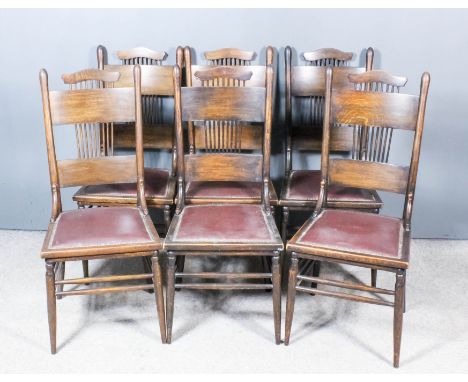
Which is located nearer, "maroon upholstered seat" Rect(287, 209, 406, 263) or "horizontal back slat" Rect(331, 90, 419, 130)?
"maroon upholstered seat" Rect(287, 209, 406, 263)

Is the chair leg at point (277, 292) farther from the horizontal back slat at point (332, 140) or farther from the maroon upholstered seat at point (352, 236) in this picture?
the horizontal back slat at point (332, 140)

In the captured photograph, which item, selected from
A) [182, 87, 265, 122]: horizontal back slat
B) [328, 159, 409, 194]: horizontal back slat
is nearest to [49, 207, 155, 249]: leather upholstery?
[182, 87, 265, 122]: horizontal back slat

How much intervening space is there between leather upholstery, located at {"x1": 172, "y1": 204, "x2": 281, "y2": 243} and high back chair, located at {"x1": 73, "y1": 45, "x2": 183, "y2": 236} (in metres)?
0.26

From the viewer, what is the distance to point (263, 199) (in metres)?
2.69

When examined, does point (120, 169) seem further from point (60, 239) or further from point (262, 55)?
point (262, 55)

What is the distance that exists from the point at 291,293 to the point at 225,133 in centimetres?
88

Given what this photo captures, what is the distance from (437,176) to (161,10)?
5.81 feet

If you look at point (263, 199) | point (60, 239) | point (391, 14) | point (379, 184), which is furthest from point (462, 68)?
point (60, 239)

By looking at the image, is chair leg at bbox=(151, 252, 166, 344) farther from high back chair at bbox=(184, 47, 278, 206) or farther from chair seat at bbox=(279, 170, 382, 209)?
chair seat at bbox=(279, 170, 382, 209)

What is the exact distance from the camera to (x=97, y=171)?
2633 millimetres

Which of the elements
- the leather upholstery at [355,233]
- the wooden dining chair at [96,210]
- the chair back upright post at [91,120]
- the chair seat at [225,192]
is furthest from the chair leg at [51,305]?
the leather upholstery at [355,233]

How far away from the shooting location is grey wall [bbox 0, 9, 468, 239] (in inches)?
122

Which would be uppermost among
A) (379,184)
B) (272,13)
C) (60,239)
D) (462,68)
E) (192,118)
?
(272,13)

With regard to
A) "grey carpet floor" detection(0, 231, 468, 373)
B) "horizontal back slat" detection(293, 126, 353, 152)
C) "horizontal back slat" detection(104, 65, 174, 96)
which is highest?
"horizontal back slat" detection(104, 65, 174, 96)
